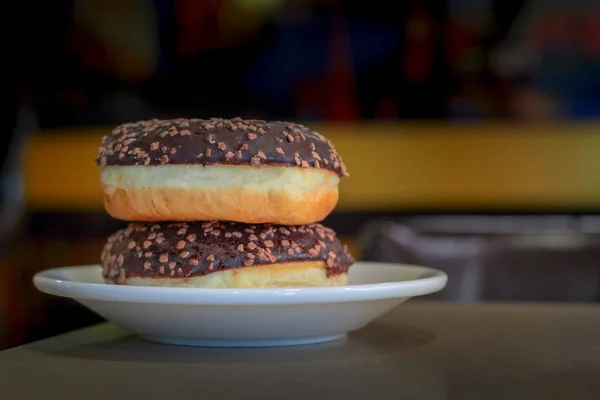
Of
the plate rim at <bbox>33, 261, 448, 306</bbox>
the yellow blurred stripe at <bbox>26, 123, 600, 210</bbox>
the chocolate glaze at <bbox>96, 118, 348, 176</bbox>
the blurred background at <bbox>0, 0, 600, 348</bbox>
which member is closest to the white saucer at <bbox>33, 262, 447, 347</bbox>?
the plate rim at <bbox>33, 261, 448, 306</bbox>

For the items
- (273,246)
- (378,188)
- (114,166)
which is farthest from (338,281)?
(378,188)

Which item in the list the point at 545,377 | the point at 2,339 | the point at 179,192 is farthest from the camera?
the point at 2,339

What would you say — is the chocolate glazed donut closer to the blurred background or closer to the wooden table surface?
the wooden table surface

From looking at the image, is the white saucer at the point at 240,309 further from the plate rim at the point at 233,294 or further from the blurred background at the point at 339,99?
the blurred background at the point at 339,99

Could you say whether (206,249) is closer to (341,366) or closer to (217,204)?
(217,204)

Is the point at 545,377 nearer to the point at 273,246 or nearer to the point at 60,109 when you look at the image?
the point at 273,246

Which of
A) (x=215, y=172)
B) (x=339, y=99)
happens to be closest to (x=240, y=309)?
(x=215, y=172)
